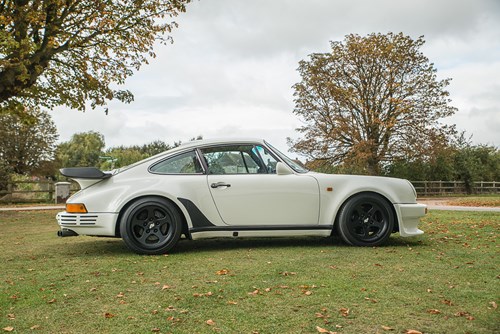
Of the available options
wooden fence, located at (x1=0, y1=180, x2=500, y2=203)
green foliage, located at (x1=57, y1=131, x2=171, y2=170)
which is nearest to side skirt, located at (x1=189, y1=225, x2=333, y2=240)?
wooden fence, located at (x1=0, y1=180, x2=500, y2=203)

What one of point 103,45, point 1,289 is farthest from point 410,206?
point 103,45

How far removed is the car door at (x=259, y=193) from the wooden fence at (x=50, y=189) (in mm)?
22221

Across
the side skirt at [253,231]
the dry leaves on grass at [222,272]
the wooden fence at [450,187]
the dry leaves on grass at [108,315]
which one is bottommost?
the dry leaves on grass at [108,315]

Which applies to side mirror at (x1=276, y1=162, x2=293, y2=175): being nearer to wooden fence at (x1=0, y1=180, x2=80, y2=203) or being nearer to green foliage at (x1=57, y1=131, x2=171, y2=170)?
wooden fence at (x1=0, y1=180, x2=80, y2=203)

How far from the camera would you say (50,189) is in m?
26.6

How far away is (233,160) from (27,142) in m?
35.7

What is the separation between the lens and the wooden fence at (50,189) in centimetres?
2603

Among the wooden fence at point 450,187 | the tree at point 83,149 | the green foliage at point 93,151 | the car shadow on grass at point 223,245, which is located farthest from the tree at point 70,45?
the tree at point 83,149

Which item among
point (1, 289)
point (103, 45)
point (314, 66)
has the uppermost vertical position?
point (314, 66)

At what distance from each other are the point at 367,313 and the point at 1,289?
3.12 m

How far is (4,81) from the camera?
46.1 ft

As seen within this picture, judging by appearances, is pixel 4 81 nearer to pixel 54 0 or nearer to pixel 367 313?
pixel 54 0

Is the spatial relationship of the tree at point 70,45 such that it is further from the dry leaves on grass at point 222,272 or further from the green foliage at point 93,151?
the green foliage at point 93,151

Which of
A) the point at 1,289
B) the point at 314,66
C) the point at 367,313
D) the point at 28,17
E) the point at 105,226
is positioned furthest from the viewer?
the point at 314,66
